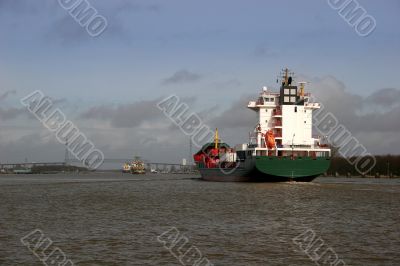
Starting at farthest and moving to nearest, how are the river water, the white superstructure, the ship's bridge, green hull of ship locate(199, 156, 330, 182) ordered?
1. the ship's bridge
2. the white superstructure
3. green hull of ship locate(199, 156, 330, 182)
4. the river water

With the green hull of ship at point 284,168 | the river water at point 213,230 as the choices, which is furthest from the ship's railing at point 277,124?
the river water at point 213,230

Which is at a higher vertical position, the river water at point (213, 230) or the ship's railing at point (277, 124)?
the ship's railing at point (277, 124)

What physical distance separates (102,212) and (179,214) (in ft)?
16.7

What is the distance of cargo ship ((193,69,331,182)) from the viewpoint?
64438 millimetres

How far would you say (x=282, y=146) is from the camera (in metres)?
68.4

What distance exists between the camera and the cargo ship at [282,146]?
64.4m

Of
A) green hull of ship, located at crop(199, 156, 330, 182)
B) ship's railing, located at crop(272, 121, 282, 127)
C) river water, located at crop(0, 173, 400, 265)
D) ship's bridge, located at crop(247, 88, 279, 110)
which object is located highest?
ship's bridge, located at crop(247, 88, 279, 110)

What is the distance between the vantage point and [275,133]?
72.0m

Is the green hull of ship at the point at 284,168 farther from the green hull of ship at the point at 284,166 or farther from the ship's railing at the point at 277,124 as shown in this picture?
the ship's railing at the point at 277,124

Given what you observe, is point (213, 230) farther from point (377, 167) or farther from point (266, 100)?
point (377, 167)

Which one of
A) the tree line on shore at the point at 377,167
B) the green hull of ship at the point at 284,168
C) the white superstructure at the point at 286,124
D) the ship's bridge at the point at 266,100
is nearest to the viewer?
the green hull of ship at the point at 284,168

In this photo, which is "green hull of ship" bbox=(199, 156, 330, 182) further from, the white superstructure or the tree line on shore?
the tree line on shore

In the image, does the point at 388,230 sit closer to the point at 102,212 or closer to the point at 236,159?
the point at 102,212

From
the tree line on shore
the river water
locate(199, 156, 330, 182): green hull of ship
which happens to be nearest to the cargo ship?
locate(199, 156, 330, 182): green hull of ship
